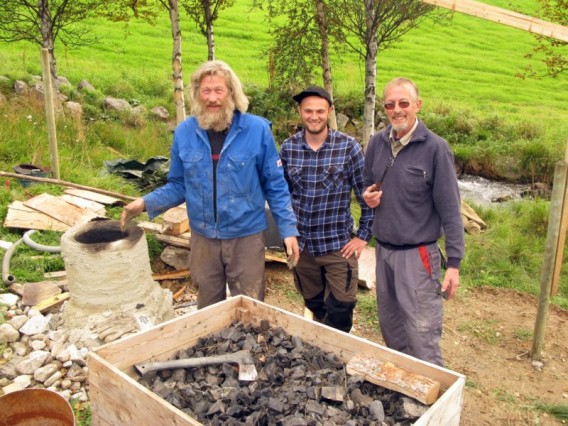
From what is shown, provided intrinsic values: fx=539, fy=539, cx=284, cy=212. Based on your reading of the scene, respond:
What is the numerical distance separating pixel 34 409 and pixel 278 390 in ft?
4.44

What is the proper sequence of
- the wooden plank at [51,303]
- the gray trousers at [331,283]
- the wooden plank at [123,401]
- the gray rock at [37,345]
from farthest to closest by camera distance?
the wooden plank at [51,303] < the gray rock at [37,345] < the gray trousers at [331,283] < the wooden plank at [123,401]

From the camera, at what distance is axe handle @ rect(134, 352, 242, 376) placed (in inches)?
113

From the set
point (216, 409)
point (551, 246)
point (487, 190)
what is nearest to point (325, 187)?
point (216, 409)

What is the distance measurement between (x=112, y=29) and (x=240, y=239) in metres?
26.3

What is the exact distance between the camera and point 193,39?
26594 mm

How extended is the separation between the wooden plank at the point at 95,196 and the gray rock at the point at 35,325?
2502 mm

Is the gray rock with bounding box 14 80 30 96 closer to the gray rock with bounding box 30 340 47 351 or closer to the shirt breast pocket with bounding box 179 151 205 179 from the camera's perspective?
the gray rock with bounding box 30 340 47 351

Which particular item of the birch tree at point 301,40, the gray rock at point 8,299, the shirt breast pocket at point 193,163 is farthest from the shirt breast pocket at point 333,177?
the birch tree at point 301,40

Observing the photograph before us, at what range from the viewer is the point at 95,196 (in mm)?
6980

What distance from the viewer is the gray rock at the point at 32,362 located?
13.1ft

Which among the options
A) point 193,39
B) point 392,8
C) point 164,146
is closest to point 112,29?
point 193,39

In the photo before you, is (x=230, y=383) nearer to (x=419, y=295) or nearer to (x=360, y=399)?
(x=360, y=399)

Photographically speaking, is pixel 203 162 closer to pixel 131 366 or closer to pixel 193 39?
pixel 131 366

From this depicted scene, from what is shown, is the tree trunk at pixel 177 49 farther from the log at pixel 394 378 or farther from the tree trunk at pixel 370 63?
the log at pixel 394 378
